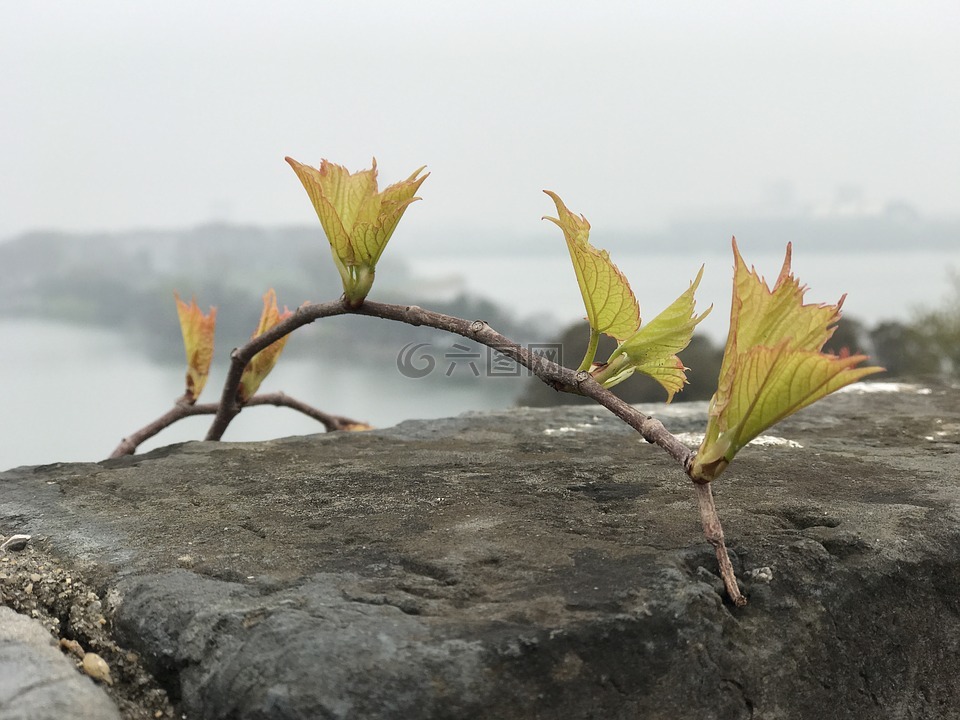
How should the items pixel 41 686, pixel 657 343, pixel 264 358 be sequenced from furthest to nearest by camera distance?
pixel 264 358, pixel 657 343, pixel 41 686

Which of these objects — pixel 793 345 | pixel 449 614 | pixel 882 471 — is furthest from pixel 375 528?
pixel 882 471

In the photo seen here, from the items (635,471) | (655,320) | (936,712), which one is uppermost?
(655,320)

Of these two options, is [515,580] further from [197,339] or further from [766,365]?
[197,339]

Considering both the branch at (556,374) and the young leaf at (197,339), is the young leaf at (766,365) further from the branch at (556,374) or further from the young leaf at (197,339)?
the young leaf at (197,339)

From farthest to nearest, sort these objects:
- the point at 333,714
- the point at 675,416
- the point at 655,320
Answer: the point at 675,416, the point at 655,320, the point at 333,714

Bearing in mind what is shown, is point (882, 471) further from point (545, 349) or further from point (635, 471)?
point (545, 349)

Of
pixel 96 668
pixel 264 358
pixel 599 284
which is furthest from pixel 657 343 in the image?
pixel 264 358

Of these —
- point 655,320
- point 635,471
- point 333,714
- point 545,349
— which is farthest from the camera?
point 545,349

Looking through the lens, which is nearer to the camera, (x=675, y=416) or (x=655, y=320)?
(x=655, y=320)
